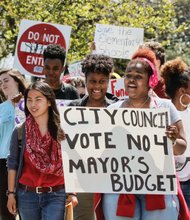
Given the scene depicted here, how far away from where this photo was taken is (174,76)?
6.41 metres

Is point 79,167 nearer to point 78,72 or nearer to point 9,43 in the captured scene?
point 78,72

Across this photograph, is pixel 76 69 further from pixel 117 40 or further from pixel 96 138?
pixel 96 138

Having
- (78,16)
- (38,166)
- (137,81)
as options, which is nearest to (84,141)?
(137,81)

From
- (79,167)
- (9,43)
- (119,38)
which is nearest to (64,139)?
(79,167)

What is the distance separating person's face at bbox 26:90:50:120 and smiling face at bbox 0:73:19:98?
1.77 meters

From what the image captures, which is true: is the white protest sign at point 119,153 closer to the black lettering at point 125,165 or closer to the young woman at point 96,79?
the black lettering at point 125,165

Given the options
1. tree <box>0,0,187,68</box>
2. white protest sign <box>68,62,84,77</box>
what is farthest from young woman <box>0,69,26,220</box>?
tree <box>0,0,187,68</box>

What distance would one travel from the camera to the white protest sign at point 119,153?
17.1ft

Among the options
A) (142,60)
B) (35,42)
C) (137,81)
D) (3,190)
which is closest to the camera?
(137,81)

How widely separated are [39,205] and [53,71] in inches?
64.6

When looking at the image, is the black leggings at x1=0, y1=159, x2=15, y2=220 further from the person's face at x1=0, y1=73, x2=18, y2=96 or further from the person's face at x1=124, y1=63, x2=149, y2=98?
the person's face at x1=124, y1=63, x2=149, y2=98

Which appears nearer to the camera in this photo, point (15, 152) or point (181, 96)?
point (15, 152)

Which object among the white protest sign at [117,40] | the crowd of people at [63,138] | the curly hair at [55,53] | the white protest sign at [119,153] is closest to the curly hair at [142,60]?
the crowd of people at [63,138]

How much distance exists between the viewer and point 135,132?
5289 millimetres
